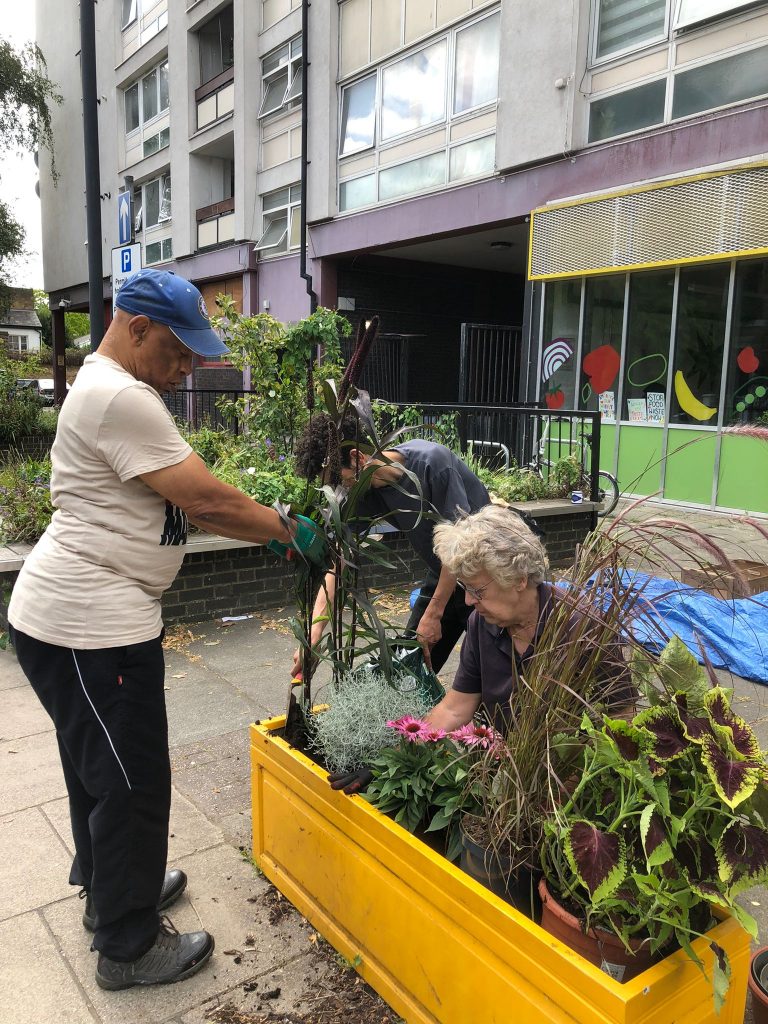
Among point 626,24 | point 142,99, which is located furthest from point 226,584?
point 142,99

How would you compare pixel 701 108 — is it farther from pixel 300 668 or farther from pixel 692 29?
pixel 300 668

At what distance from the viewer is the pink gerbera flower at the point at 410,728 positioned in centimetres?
222

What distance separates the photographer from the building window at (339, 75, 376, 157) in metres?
14.6

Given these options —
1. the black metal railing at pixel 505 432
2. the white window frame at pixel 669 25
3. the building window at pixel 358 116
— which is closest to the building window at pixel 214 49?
the building window at pixel 358 116

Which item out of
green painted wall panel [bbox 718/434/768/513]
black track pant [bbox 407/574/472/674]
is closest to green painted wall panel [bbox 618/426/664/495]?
green painted wall panel [bbox 718/434/768/513]

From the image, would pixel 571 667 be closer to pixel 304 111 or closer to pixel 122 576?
pixel 122 576

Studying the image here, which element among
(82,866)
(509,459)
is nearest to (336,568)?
(82,866)

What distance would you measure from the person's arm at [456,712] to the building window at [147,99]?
2303cm

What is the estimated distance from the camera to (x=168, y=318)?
2.17 m

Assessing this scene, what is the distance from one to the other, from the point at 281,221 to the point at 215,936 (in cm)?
1685

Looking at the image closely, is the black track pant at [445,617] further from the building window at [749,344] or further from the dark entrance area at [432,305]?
the dark entrance area at [432,305]

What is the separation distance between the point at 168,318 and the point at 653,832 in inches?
68.7

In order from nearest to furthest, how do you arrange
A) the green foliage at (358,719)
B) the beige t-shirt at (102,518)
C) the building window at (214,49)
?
the beige t-shirt at (102,518) → the green foliage at (358,719) → the building window at (214,49)

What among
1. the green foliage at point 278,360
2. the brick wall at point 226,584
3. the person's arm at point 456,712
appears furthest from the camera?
the green foliage at point 278,360
